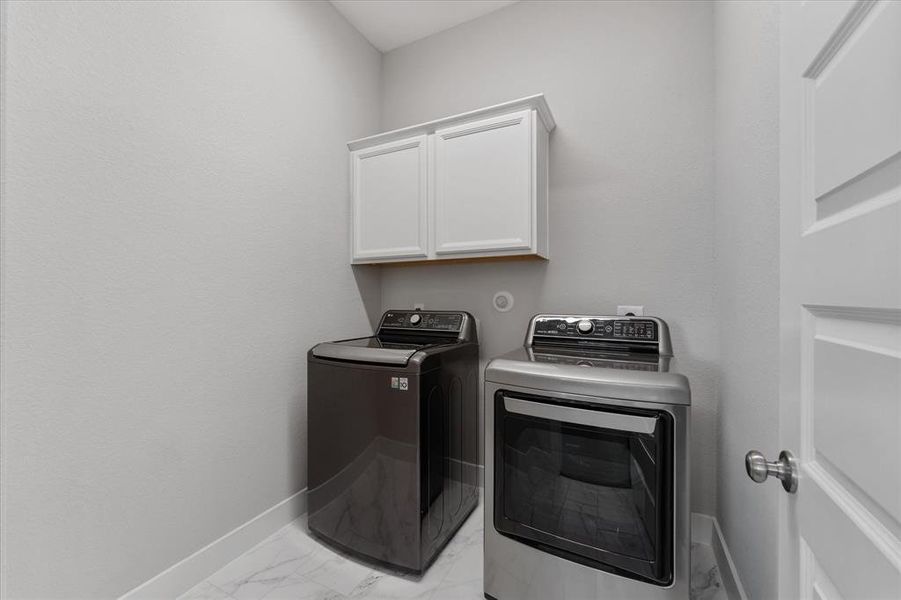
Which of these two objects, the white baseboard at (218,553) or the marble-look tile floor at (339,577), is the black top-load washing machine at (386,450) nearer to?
the marble-look tile floor at (339,577)

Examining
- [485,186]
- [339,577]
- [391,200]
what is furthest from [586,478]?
[391,200]

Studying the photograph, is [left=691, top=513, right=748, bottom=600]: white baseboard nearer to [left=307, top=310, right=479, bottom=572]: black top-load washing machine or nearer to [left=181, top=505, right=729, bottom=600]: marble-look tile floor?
[left=181, top=505, right=729, bottom=600]: marble-look tile floor

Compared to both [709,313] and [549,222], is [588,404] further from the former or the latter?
[549,222]

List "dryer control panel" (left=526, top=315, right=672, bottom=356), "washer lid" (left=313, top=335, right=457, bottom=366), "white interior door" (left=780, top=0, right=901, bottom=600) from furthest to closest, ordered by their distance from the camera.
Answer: "dryer control panel" (left=526, top=315, right=672, bottom=356) < "washer lid" (left=313, top=335, right=457, bottom=366) < "white interior door" (left=780, top=0, right=901, bottom=600)

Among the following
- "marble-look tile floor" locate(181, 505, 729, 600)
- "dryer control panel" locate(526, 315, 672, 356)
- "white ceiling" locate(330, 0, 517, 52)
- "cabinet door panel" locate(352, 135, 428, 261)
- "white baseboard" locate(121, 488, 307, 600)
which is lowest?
"marble-look tile floor" locate(181, 505, 729, 600)

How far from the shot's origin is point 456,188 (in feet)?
6.25

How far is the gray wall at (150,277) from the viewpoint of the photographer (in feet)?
3.46

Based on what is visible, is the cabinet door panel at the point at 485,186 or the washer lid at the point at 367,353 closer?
the washer lid at the point at 367,353

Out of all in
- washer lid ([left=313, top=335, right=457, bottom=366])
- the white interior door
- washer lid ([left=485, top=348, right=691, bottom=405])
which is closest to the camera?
the white interior door

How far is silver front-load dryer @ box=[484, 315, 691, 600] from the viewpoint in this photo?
1112mm

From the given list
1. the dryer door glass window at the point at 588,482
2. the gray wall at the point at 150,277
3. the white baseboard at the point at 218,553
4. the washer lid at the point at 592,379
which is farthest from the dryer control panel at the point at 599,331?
the white baseboard at the point at 218,553

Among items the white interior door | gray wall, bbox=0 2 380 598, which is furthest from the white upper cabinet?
the white interior door

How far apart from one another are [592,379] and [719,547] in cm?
103

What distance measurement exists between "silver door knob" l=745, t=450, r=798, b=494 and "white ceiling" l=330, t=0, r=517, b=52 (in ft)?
7.85
